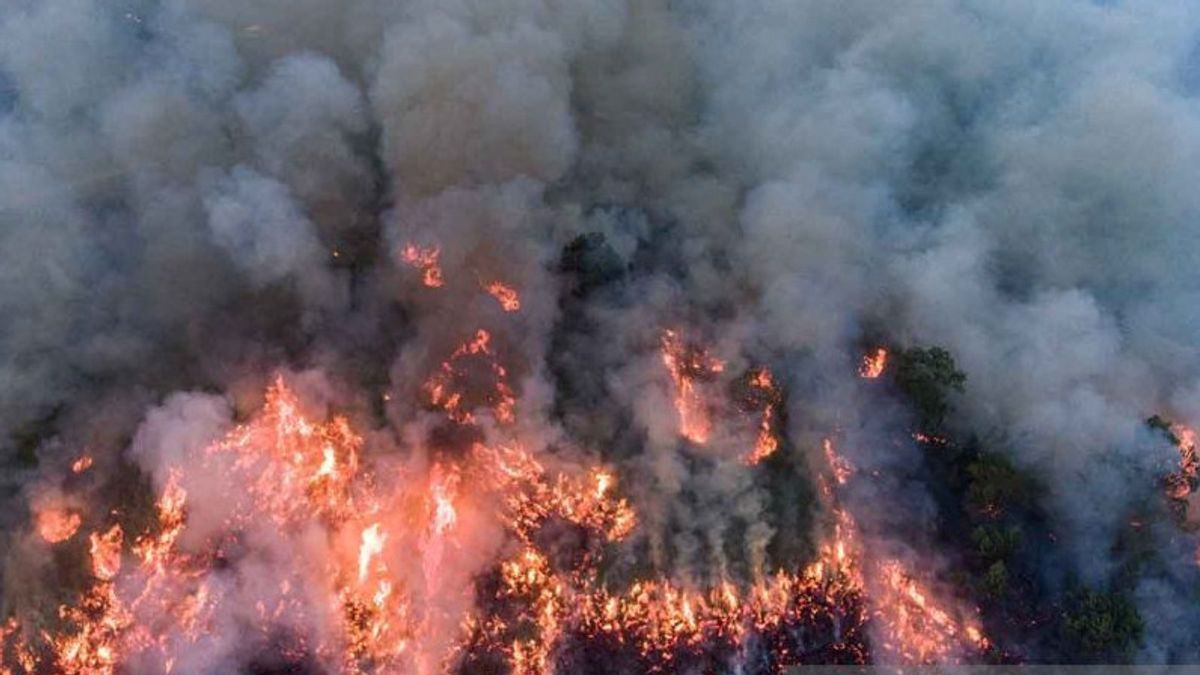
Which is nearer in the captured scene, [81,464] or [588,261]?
[81,464]

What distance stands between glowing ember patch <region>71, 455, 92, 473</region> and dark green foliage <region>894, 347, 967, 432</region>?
18.1 meters

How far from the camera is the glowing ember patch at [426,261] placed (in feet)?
75.3

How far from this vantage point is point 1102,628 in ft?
64.6

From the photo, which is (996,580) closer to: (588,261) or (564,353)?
(564,353)

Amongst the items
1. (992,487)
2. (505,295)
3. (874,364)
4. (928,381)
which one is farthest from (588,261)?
(992,487)

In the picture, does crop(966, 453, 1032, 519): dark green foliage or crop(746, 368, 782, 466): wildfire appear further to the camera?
crop(746, 368, 782, 466): wildfire

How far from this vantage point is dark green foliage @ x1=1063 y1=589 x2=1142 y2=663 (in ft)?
64.9

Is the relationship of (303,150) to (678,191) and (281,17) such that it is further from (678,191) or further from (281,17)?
(678,191)

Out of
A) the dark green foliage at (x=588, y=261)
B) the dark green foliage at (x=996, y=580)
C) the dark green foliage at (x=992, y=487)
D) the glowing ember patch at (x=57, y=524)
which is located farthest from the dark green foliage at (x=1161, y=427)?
the glowing ember patch at (x=57, y=524)

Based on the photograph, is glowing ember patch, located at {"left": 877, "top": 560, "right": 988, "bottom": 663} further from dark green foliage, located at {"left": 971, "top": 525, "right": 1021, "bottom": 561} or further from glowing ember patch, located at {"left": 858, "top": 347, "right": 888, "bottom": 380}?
glowing ember patch, located at {"left": 858, "top": 347, "right": 888, "bottom": 380}

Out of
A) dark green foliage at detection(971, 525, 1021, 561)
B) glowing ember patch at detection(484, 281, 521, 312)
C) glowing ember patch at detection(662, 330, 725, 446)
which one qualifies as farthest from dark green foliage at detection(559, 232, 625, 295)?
dark green foliage at detection(971, 525, 1021, 561)

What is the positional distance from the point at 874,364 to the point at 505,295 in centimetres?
907

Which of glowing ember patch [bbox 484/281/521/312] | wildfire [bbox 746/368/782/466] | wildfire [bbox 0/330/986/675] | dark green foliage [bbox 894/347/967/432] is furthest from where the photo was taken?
glowing ember patch [bbox 484/281/521/312]

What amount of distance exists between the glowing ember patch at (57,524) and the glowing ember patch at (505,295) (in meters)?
9.96
